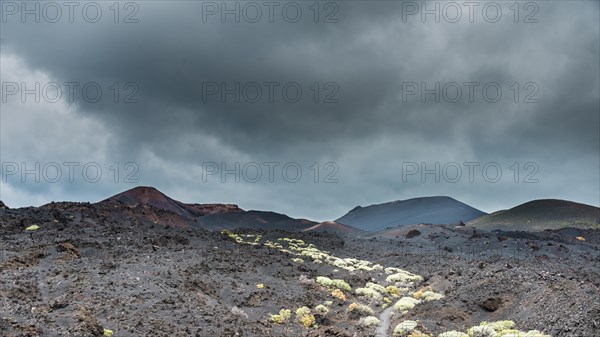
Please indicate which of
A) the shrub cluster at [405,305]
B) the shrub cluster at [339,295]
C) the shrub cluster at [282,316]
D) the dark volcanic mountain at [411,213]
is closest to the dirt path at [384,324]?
the shrub cluster at [405,305]

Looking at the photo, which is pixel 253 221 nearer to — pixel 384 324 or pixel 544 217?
pixel 544 217

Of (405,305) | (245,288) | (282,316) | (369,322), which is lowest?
(369,322)

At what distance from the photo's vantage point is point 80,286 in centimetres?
2258

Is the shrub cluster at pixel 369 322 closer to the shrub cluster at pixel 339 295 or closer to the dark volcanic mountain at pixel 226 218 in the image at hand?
the shrub cluster at pixel 339 295

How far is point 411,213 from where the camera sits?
159375 mm

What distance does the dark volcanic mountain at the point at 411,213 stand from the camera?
148 m

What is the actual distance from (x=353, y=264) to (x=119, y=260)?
2288cm

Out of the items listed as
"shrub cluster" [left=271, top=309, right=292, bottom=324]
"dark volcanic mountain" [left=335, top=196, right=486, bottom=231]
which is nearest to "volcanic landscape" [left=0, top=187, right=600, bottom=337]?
"shrub cluster" [left=271, top=309, right=292, bottom=324]

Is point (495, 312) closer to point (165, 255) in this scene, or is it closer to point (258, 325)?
point (258, 325)

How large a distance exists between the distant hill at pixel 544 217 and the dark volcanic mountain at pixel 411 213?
26543 millimetres

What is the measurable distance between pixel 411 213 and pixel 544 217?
171 ft

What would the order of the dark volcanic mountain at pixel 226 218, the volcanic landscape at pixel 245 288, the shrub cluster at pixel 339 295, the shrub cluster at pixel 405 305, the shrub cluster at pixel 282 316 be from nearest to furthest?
1. the volcanic landscape at pixel 245 288
2. the shrub cluster at pixel 282 316
3. the shrub cluster at pixel 405 305
4. the shrub cluster at pixel 339 295
5. the dark volcanic mountain at pixel 226 218

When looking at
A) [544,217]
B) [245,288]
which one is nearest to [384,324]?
[245,288]

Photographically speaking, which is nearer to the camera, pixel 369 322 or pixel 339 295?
pixel 369 322
